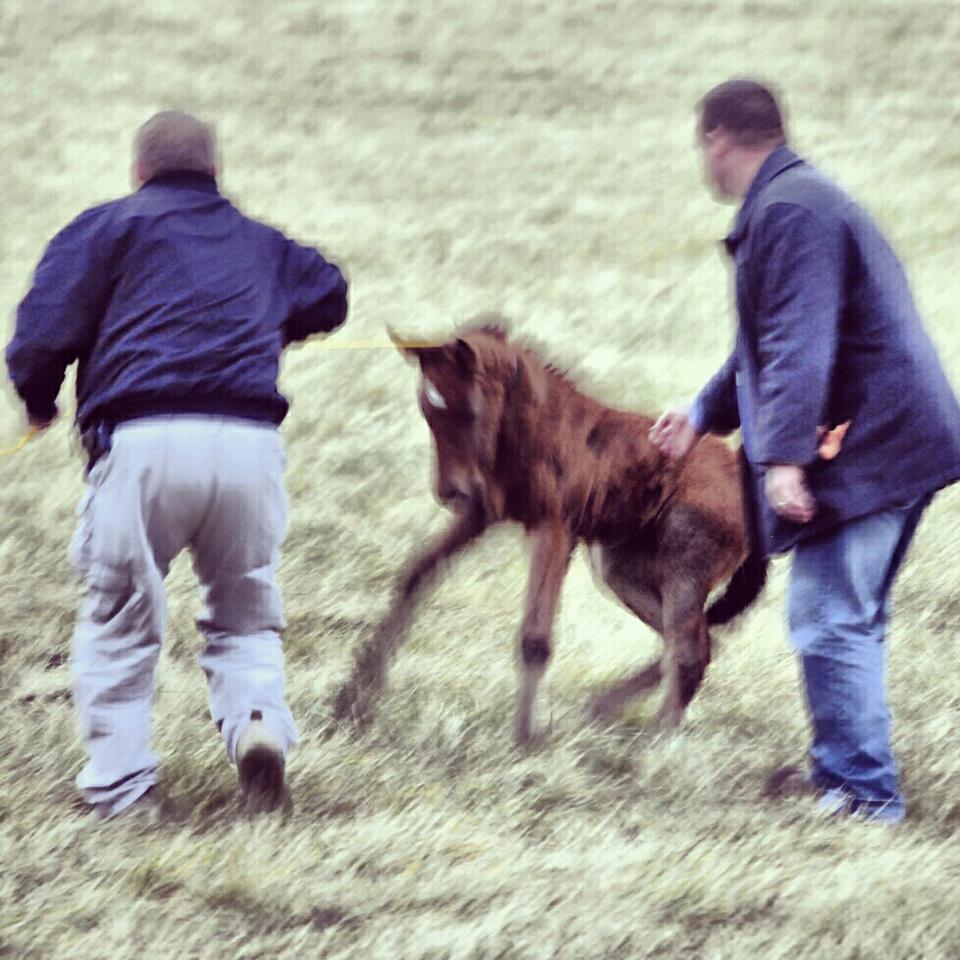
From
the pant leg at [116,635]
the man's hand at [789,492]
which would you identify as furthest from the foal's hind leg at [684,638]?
the pant leg at [116,635]

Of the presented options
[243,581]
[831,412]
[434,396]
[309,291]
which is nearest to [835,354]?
[831,412]

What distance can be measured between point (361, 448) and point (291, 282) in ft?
13.7

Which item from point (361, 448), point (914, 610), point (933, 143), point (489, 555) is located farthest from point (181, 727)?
point (933, 143)

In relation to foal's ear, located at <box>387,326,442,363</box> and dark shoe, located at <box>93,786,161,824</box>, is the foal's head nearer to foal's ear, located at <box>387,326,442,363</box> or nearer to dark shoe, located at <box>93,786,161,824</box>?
foal's ear, located at <box>387,326,442,363</box>

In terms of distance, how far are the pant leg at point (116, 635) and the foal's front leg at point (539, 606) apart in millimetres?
1126

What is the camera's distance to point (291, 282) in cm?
462

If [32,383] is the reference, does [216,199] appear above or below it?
above

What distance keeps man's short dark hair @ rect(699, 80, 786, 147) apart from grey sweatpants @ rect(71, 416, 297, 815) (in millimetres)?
1524

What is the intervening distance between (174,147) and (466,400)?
44.2 inches

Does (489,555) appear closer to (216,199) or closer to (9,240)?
(216,199)

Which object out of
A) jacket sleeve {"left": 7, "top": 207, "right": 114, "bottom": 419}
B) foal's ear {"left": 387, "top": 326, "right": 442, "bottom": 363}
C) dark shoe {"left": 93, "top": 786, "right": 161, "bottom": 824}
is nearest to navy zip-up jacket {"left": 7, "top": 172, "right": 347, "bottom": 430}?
jacket sleeve {"left": 7, "top": 207, "right": 114, "bottom": 419}

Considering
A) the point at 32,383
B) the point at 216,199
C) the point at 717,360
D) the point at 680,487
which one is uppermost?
the point at 216,199

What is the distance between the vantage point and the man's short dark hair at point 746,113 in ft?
14.1

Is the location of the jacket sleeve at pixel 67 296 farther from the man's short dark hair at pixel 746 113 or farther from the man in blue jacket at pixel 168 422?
the man's short dark hair at pixel 746 113
